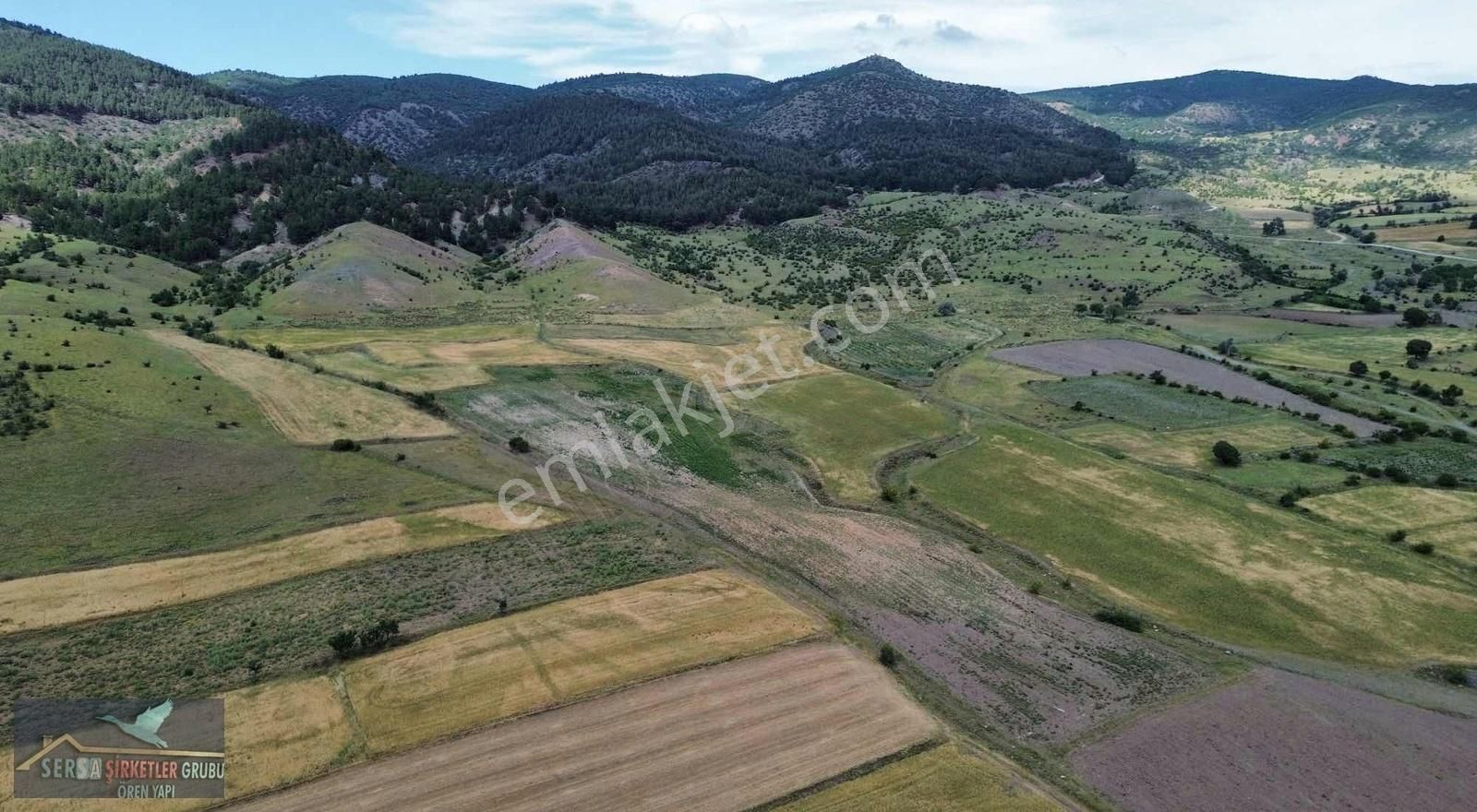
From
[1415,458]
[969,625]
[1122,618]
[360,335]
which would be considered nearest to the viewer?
[969,625]

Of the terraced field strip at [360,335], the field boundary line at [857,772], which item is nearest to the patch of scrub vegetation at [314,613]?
the field boundary line at [857,772]

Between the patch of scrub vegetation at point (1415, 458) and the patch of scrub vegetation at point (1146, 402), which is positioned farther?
the patch of scrub vegetation at point (1146, 402)

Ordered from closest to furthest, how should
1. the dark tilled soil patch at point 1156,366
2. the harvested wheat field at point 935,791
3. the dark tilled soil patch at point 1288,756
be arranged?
the harvested wheat field at point 935,791, the dark tilled soil patch at point 1288,756, the dark tilled soil patch at point 1156,366

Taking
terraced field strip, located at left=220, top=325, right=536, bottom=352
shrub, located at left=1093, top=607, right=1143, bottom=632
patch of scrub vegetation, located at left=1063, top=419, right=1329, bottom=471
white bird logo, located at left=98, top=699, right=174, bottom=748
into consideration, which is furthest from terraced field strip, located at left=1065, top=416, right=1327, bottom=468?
terraced field strip, located at left=220, top=325, right=536, bottom=352

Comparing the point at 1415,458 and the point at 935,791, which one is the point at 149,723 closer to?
the point at 935,791

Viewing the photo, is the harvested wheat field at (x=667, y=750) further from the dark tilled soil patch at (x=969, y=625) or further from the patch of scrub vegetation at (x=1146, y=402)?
the patch of scrub vegetation at (x=1146, y=402)

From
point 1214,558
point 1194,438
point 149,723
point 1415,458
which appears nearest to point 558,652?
point 149,723

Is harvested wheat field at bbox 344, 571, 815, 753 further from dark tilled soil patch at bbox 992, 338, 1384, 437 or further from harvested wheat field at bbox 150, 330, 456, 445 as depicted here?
dark tilled soil patch at bbox 992, 338, 1384, 437
